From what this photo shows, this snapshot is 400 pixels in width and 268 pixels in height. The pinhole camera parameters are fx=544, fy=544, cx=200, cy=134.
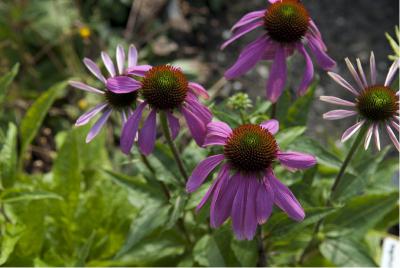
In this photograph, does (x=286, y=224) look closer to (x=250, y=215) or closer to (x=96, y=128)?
(x=250, y=215)

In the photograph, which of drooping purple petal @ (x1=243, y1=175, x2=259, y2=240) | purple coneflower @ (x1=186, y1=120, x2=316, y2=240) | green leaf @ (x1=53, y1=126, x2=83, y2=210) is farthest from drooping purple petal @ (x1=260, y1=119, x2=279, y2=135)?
green leaf @ (x1=53, y1=126, x2=83, y2=210)

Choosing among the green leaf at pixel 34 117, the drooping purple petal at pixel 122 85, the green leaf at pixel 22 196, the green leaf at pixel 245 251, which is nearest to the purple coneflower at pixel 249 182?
the drooping purple petal at pixel 122 85

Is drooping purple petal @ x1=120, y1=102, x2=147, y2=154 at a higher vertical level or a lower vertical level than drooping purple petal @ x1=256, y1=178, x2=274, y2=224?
higher

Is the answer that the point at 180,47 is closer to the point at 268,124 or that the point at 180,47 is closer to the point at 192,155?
the point at 192,155

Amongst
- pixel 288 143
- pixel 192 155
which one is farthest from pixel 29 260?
pixel 288 143

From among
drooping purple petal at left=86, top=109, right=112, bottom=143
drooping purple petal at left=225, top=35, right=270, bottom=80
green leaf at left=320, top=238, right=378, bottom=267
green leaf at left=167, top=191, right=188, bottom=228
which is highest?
drooping purple petal at left=225, top=35, right=270, bottom=80

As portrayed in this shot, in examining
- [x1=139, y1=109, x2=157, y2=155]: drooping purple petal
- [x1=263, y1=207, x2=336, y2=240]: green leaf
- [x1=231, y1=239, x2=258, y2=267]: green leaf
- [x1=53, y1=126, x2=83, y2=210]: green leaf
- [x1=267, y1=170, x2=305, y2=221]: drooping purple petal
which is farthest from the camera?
[x1=53, y1=126, x2=83, y2=210]: green leaf

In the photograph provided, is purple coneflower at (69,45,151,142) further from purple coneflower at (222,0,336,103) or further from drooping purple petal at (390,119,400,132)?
drooping purple petal at (390,119,400,132)

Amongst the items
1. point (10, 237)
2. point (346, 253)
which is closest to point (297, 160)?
point (346, 253)
